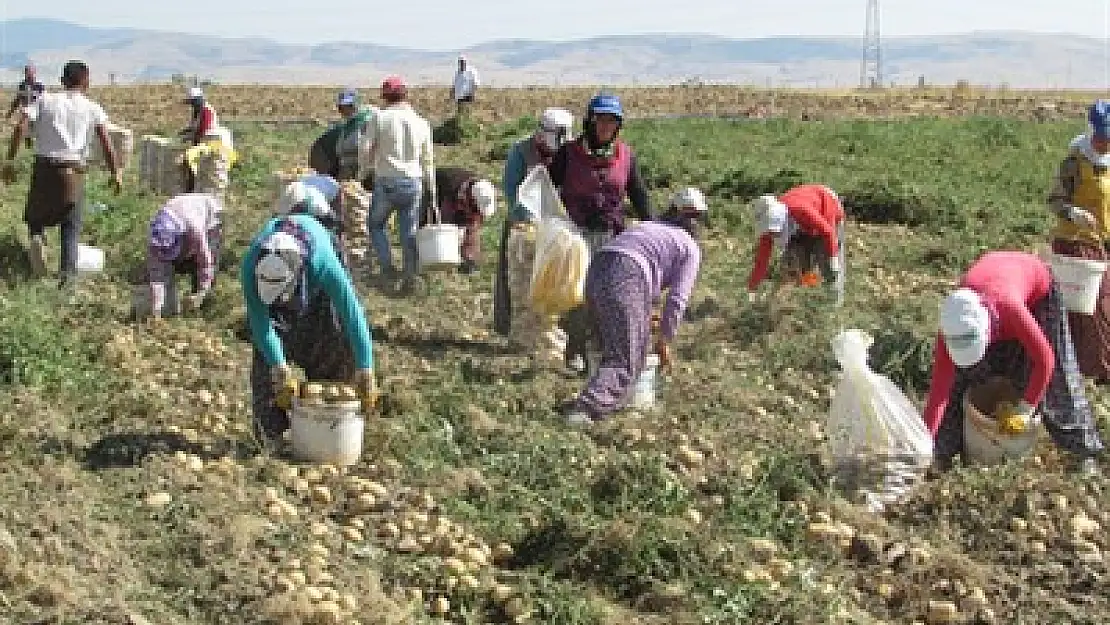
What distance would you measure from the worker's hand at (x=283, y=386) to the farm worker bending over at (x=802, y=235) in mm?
3952

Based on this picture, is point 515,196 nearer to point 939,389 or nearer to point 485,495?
point 485,495

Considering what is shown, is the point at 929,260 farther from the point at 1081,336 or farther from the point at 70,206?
the point at 70,206

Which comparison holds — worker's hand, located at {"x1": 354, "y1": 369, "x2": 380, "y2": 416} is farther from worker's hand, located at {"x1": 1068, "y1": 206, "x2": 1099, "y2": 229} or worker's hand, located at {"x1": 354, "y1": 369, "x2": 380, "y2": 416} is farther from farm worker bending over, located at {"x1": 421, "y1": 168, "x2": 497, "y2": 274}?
farm worker bending over, located at {"x1": 421, "y1": 168, "x2": 497, "y2": 274}

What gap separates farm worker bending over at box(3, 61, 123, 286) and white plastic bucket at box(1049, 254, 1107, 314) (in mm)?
5928

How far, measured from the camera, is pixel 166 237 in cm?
804

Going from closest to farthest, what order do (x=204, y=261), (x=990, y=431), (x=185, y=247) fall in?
1. (x=990, y=431)
2. (x=185, y=247)
3. (x=204, y=261)

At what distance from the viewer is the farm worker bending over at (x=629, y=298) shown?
6.34 meters

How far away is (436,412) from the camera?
6.58 m

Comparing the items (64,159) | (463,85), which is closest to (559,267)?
(64,159)

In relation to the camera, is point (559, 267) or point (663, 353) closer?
point (663, 353)

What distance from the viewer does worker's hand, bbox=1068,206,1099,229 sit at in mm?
6973

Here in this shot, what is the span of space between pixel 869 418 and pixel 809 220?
3.78 m

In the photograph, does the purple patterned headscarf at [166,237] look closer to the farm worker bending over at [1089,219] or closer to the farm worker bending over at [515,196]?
the farm worker bending over at [515,196]

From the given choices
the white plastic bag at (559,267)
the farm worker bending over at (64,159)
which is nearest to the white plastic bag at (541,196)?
the white plastic bag at (559,267)
